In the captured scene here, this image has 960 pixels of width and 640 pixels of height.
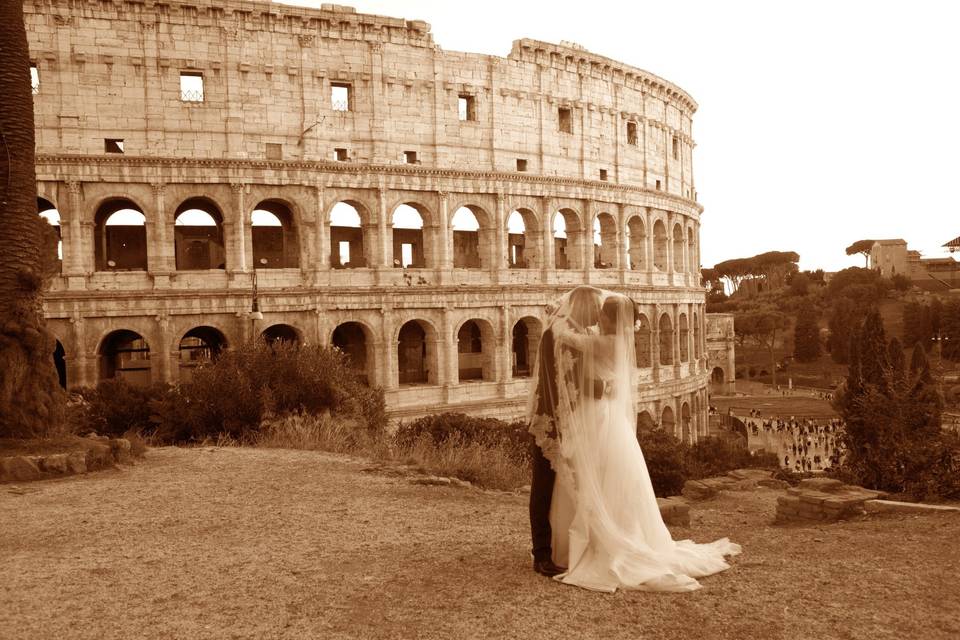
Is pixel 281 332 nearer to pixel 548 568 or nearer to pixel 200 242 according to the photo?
pixel 200 242

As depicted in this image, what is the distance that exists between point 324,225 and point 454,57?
6.62 metres

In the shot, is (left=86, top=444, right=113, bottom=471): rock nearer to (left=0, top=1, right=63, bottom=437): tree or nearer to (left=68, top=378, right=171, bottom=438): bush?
(left=0, top=1, right=63, bottom=437): tree

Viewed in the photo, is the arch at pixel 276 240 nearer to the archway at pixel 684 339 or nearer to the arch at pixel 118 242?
the arch at pixel 118 242

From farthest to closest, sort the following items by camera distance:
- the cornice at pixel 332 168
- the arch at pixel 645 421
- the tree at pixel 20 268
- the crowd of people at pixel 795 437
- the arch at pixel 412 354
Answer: the crowd of people at pixel 795 437 → the arch at pixel 412 354 → the arch at pixel 645 421 → the cornice at pixel 332 168 → the tree at pixel 20 268

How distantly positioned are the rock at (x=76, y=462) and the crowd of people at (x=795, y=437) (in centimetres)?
2644

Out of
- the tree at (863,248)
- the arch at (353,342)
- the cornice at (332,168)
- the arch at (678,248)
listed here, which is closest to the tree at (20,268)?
the cornice at (332,168)

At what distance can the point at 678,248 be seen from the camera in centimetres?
3119

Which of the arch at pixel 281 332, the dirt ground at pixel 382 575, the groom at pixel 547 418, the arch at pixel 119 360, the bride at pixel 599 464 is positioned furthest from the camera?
the arch at pixel 281 332

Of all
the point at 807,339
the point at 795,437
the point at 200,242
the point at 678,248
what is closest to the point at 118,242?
the point at 200,242

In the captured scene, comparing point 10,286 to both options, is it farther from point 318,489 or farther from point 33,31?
point 33,31

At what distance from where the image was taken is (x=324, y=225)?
859 inches

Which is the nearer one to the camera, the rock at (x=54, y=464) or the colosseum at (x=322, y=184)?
the rock at (x=54, y=464)

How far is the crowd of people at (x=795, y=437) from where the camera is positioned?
106 feet

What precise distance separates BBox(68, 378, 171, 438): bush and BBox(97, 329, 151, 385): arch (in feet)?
16.4
